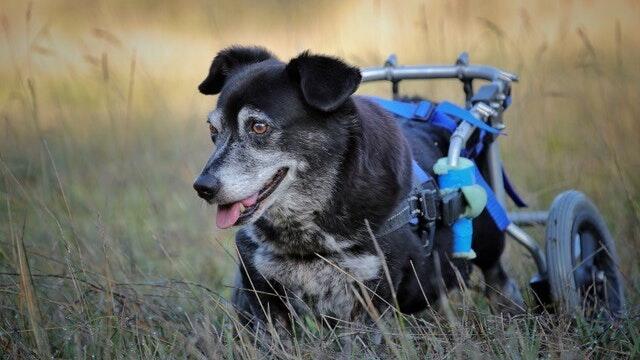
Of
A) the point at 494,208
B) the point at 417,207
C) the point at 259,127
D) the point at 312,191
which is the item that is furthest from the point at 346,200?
the point at 494,208

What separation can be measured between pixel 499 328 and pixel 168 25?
5281 millimetres

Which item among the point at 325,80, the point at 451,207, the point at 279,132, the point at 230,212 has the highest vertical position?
the point at 325,80

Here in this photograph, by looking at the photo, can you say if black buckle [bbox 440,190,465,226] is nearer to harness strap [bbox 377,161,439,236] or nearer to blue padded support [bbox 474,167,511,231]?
harness strap [bbox 377,161,439,236]

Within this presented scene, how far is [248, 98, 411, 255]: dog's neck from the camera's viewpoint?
133 inches

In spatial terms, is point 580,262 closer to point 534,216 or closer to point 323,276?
point 534,216

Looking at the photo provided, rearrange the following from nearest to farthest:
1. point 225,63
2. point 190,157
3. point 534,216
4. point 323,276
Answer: point 323,276, point 225,63, point 534,216, point 190,157

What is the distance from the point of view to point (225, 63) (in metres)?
3.81

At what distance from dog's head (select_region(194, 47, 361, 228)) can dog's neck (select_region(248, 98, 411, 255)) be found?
0.03m

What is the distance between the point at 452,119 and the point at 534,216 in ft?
2.33

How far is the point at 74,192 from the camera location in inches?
232

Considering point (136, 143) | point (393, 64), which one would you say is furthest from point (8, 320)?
point (136, 143)

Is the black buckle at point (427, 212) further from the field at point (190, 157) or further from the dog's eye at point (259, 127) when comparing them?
the dog's eye at point (259, 127)

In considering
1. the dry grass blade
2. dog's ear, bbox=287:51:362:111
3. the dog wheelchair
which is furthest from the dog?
the dry grass blade

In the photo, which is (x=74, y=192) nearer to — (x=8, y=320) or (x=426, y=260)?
(x=8, y=320)
